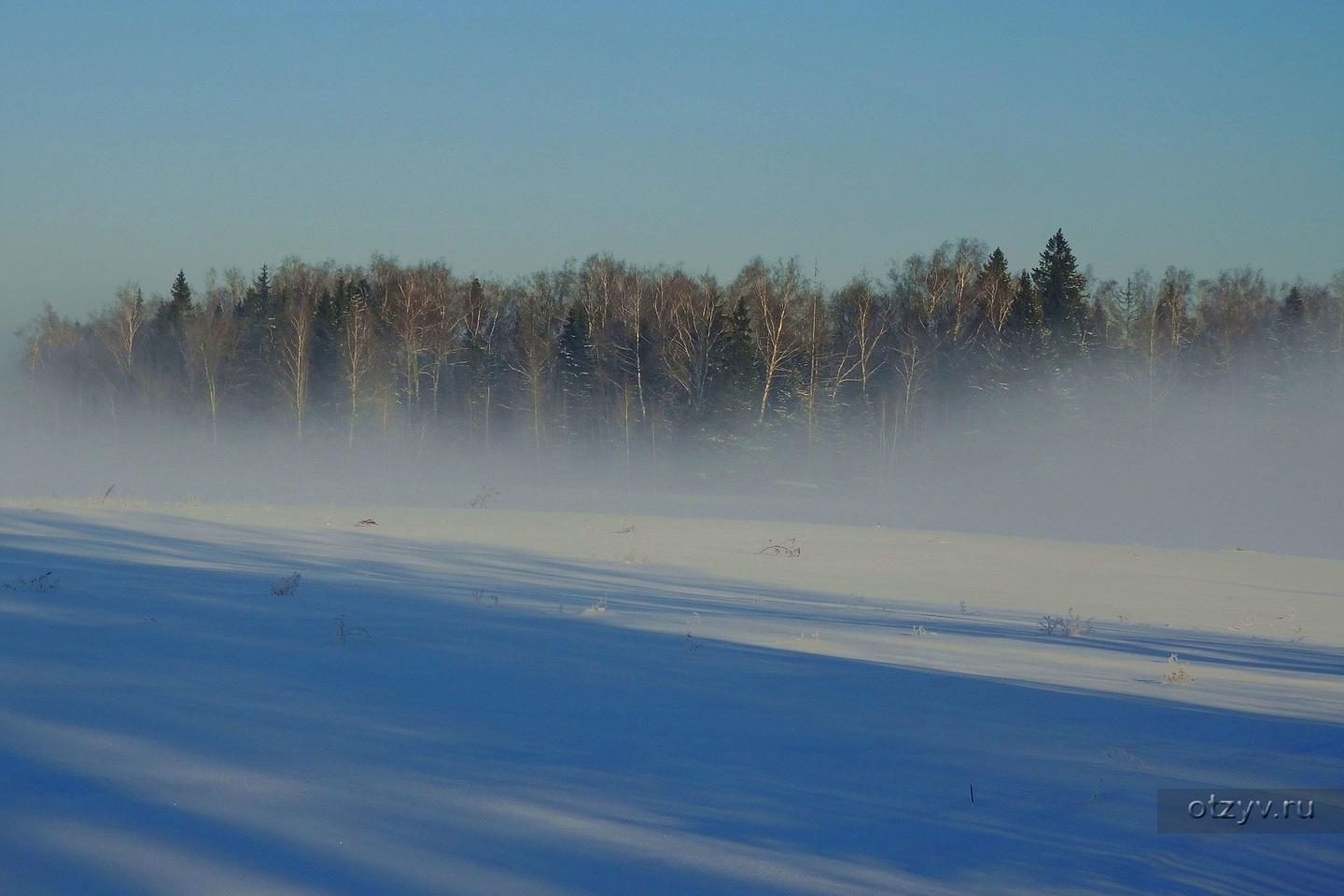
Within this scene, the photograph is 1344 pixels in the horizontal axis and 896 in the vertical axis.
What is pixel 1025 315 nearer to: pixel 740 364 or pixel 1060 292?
pixel 1060 292

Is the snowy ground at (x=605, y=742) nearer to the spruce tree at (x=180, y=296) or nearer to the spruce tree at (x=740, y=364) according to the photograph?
the spruce tree at (x=740, y=364)

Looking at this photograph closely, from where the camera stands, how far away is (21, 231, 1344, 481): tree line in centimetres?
5134

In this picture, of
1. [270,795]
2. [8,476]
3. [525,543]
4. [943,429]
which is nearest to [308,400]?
[8,476]

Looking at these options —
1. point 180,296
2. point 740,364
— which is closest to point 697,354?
point 740,364

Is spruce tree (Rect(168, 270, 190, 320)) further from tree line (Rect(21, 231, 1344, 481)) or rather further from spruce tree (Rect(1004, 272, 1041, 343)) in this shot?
spruce tree (Rect(1004, 272, 1041, 343))

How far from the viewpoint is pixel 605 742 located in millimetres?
4727

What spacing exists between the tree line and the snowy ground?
137 ft

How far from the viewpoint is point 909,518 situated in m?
37.4

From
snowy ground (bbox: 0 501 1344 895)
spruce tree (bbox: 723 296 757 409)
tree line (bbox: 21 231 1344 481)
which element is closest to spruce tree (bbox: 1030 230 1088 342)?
tree line (bbox: 21 231 1344 481)

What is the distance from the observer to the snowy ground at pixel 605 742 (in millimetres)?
3377

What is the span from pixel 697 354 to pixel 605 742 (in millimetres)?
47277

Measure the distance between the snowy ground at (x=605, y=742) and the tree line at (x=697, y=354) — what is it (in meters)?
41.8

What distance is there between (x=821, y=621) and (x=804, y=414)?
139 ft

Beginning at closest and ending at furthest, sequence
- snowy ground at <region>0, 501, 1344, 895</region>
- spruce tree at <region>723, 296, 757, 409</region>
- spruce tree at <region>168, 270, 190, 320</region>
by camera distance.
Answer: snowy ground at <region>0, 501, 1344, 895</region>
spruce tree at <region>723, 296, 757, 409</region>
spruce tree at <region>168, 270, 190, 320</region>
